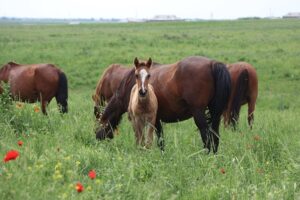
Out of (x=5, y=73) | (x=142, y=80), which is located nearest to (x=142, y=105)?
(x=142, y=80)

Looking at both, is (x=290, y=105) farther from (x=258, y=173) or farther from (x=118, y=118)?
(x=258, y=173)

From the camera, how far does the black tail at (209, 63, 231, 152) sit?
7331mm

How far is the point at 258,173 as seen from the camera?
5301 mm

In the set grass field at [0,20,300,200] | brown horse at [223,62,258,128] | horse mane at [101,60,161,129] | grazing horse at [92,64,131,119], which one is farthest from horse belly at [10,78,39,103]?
brown horse at [223,62,258,128]

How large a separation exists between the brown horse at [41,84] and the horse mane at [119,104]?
137 inches

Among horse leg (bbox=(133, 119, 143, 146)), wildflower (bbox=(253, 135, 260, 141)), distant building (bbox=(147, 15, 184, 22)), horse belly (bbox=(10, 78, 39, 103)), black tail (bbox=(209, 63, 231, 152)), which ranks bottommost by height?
distant building (bbox=(147, 15, 184, 22))

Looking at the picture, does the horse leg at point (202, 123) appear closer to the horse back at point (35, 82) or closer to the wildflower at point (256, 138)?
the wildflower at point (256, 138)

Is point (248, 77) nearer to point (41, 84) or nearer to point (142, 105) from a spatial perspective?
point (142, 105)

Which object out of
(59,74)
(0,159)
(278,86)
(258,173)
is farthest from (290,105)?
(0,159)

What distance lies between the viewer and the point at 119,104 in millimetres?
8305

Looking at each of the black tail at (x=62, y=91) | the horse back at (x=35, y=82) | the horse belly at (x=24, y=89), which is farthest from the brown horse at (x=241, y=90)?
the horse belly at (x=24, y=89)

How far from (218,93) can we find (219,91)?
0.14 feet

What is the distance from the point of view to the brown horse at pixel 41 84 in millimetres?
11703

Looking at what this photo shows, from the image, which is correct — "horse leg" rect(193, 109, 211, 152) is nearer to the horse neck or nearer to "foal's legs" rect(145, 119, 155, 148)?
"foal's legs" rect(145, 119, 155, 148)
